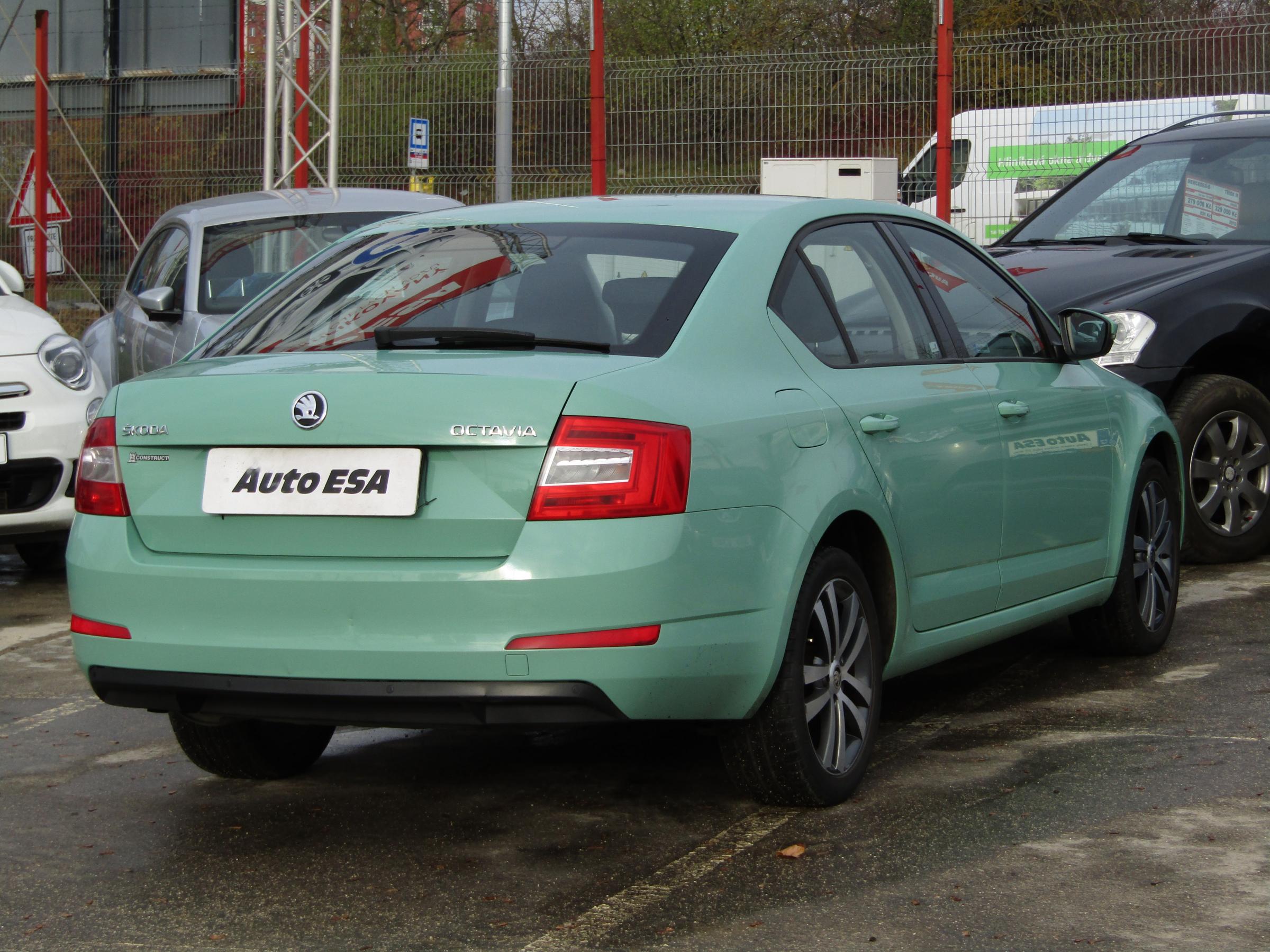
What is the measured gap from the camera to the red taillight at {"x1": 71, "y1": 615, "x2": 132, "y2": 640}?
13.3 feet

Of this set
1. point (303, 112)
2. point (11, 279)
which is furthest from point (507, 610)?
point (303, 112)

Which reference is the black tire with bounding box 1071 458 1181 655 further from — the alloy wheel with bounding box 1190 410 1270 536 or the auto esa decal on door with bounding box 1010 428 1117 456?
the alloy wheel with bounding box 1190 410 1270 536

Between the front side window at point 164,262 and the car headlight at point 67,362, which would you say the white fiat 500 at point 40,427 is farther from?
the front side window at point 164,262

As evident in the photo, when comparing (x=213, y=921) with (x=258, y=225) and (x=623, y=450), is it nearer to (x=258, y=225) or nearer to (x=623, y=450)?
(x=623, y=450)

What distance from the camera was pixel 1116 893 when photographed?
A: 3.74 m

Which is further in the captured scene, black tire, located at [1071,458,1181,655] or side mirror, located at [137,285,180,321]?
side mirror, located at [137,285,180,321]

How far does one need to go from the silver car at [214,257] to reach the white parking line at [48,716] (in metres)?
3.47

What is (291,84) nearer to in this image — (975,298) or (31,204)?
(31,204)

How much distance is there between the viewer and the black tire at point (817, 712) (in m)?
4.14

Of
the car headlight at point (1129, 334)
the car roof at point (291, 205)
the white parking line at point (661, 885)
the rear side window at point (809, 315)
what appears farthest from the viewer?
the car roof at point (291, 205)

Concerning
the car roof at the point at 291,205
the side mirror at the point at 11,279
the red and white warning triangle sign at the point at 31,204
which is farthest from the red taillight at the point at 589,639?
the red and white warning triangle sign at the point at 31,204

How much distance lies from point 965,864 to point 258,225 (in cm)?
710

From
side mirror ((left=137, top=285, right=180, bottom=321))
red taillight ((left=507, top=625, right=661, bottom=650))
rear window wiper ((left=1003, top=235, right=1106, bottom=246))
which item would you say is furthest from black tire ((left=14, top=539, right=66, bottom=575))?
red taillight ((left=507, top=625, right=661, bottom=650))

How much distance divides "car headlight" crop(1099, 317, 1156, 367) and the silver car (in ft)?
12.5
